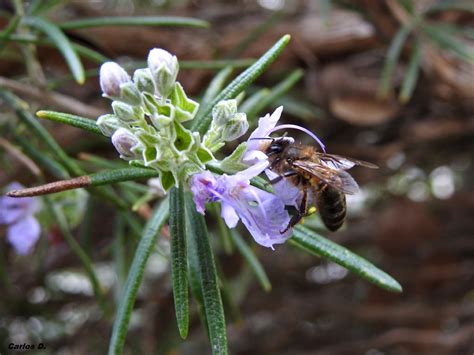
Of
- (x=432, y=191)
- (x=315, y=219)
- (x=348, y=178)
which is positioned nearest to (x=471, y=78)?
(x=432, y=191)

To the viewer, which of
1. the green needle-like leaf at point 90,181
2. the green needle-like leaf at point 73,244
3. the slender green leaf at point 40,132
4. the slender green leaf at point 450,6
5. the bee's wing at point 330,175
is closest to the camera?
the green needle-like leaf at point 90,181

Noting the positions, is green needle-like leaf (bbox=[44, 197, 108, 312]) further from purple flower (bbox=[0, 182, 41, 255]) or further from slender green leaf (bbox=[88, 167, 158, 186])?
slender green leaf (bbox=[88, 167, 158, 186])

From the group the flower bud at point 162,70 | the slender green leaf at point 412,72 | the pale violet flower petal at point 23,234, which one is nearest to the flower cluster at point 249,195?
the flower bud at point 162,70

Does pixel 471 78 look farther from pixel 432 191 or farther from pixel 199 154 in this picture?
pixel 199 154

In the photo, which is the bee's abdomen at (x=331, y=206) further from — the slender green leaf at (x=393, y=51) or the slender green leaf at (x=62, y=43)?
the slender green leaf at (x=393, y=51)

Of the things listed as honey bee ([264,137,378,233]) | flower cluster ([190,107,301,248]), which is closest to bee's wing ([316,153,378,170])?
honey bee ([264,137,378,233])

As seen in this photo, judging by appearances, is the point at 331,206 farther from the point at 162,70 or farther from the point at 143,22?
the point at 143,22

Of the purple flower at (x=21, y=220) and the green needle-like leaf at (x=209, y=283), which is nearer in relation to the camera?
the green needle-like leaf at (x=209, y=283)
